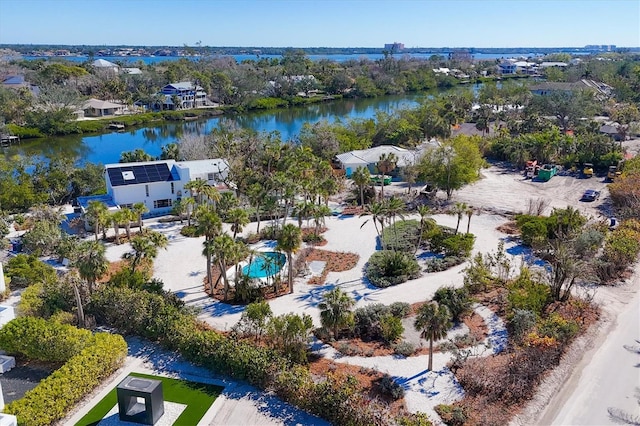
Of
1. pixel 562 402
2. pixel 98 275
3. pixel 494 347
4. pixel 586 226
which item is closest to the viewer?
Answer: pixel 562 402

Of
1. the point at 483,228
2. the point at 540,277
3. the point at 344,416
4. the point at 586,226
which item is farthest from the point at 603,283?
the point at 344,416

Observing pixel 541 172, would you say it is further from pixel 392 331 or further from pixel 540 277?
pixel 392 331

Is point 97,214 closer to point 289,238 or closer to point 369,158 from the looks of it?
point 289,238

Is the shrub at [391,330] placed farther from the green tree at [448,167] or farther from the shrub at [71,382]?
the green tree at [448,167]

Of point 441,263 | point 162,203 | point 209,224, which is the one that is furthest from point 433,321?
point 162,203

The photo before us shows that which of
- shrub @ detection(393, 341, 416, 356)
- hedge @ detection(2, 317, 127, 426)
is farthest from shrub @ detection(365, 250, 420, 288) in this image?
hedge @ detection(2, 317, 127, 426)

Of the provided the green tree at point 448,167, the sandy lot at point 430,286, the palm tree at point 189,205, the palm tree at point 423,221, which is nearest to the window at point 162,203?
the sandy lot at point 430,286
